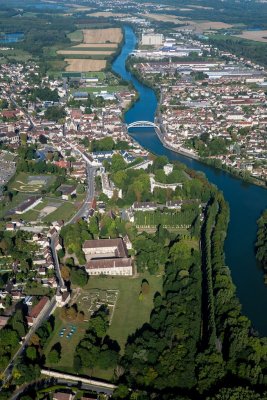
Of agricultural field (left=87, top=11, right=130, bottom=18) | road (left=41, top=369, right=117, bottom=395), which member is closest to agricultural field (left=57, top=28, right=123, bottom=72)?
agricultural field (left=87, top=11, right=130, bottom=18)

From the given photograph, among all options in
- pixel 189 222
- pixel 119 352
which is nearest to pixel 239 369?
pixel 119 352

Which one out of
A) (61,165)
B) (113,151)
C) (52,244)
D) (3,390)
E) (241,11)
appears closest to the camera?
(3,390)

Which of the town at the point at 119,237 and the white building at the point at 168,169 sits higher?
the white building at the point at 168,169

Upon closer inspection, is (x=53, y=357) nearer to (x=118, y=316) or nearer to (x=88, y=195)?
(x=118, y=316)

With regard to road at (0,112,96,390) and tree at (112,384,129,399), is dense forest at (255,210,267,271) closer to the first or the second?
road at (0,112,96,390)

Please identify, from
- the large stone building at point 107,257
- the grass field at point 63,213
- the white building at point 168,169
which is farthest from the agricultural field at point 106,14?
the large stone building at point 107,257

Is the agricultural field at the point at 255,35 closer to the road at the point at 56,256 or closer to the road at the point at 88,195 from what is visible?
the road at the point at 56,256

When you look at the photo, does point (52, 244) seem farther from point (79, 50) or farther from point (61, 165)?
point (79, 50)
